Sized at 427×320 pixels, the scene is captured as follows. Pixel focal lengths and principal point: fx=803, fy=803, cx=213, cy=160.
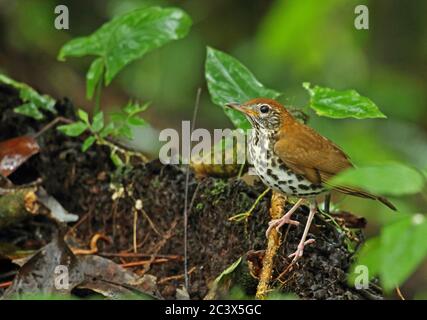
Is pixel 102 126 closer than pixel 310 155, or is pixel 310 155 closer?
pixel 310 155

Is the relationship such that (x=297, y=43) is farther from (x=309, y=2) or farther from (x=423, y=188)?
(x=423, y=188)

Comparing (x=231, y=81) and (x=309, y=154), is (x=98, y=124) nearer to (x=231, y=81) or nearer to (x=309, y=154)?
(x=231, y=81)

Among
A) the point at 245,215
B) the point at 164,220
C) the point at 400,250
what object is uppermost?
the point at 400,250

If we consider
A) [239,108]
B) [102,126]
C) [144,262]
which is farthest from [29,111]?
[239,108]

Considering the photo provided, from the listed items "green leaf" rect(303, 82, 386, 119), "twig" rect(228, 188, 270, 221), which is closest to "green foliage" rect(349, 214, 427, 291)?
"twig" rect(228, 188, 270, 221)

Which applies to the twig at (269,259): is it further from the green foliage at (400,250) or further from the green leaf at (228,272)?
the green foliage at (400,250)

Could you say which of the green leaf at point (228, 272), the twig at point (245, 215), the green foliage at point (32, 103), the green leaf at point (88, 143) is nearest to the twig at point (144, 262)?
the twig at point (245, 215)

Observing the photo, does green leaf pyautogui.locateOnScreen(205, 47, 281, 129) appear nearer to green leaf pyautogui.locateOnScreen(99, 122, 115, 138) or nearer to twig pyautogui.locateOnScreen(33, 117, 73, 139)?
green leaf pyautogui.locateOnScreen(99, 122, 115, 138)

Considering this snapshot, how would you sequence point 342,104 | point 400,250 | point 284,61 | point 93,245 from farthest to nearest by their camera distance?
point 284,61 < point 93,245 < point 342,104 < point 400,250
